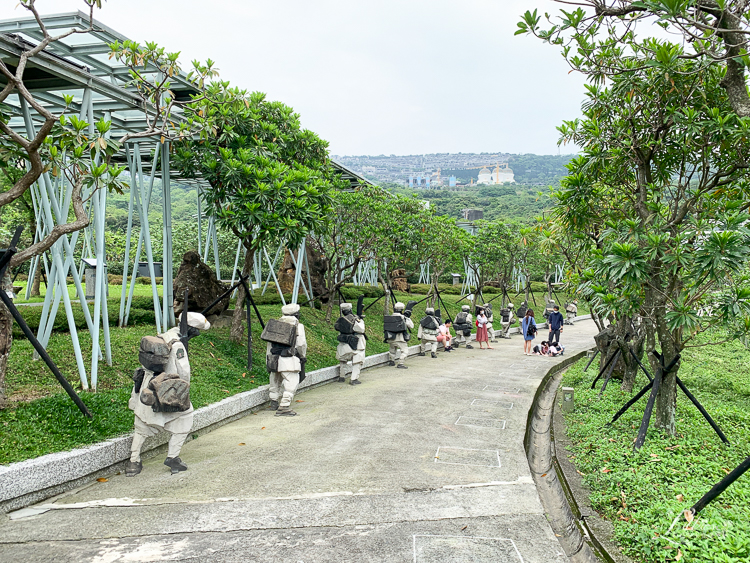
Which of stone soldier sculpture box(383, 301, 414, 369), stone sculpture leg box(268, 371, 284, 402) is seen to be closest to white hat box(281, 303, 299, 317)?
stone sculpture leg box(268, 371, 284, 402)

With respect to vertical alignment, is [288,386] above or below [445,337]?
above

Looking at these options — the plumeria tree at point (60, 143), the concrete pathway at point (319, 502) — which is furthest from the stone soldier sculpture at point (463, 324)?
the plumeria tree at point (60, 143)

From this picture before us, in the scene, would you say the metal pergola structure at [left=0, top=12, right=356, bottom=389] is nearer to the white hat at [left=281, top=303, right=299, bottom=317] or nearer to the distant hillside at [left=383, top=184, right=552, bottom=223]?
the white hat at [left=281, top=303, right=299, bottom=317]

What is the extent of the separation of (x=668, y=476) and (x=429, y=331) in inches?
440

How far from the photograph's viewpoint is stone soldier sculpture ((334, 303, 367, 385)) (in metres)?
11.4

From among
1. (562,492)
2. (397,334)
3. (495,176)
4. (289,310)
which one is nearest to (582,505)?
(562,492)

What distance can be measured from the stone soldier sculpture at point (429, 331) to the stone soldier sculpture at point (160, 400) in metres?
11.0

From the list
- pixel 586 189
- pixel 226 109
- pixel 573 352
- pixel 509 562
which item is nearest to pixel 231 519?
pixel 509 562

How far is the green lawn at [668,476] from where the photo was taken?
3.87 metres

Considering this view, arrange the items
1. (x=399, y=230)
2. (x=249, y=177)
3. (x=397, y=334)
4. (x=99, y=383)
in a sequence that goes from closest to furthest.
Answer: (x=99, y=383) < (x=249, y=177) < (x=397, y=334) < (x=399, y=230)

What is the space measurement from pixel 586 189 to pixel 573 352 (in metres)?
13.2

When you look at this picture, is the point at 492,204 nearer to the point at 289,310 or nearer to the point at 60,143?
the point at 289,310

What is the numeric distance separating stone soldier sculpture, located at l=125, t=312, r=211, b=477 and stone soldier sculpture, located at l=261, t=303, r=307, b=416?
8.90 ft

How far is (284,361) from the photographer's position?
8.52 m
